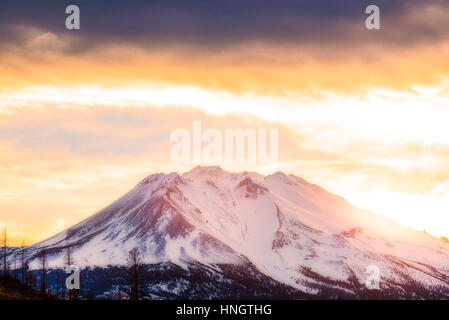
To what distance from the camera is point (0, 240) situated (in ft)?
607
